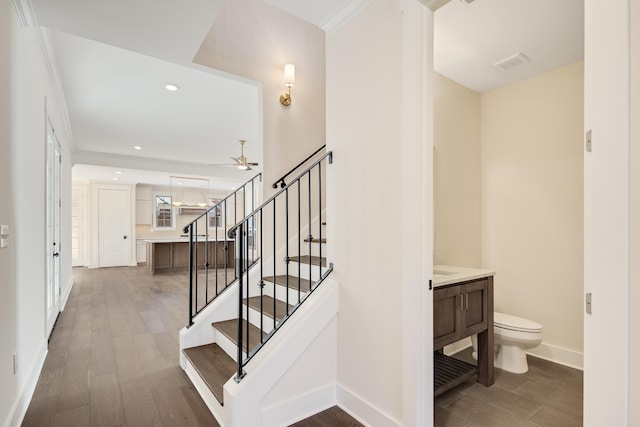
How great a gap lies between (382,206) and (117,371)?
2.55m

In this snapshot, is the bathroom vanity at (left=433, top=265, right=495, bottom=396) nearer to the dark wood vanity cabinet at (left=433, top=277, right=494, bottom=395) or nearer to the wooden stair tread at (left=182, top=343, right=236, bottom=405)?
the dark wood vanity cabinet at (left=433, top=277, right=494, bottom=395)

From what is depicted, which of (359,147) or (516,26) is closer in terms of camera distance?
(359,147)

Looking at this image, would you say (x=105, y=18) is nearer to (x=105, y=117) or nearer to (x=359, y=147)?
(x=359, y=147)

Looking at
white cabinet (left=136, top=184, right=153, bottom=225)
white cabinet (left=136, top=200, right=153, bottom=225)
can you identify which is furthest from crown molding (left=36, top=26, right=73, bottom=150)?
white cabinet (left=136, top=200, right=153, bottom=225)

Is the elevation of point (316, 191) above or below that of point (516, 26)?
below

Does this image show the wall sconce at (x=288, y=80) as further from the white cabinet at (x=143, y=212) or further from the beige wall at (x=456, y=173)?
the white cabinet at (x=143, y=212)

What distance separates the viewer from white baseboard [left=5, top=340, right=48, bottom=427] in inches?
69.9

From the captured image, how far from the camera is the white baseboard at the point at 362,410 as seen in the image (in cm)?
179

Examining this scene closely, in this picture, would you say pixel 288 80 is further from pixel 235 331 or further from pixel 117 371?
pixel 117 371

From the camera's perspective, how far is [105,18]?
6.73 ft

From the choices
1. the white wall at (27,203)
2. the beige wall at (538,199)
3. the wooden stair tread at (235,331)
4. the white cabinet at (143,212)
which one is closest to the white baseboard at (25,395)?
the white wall at (27,203)

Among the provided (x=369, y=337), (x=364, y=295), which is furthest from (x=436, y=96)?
(x=369, y=337)

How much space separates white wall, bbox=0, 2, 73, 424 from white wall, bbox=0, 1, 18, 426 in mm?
22

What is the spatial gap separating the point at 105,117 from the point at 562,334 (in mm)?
6185
